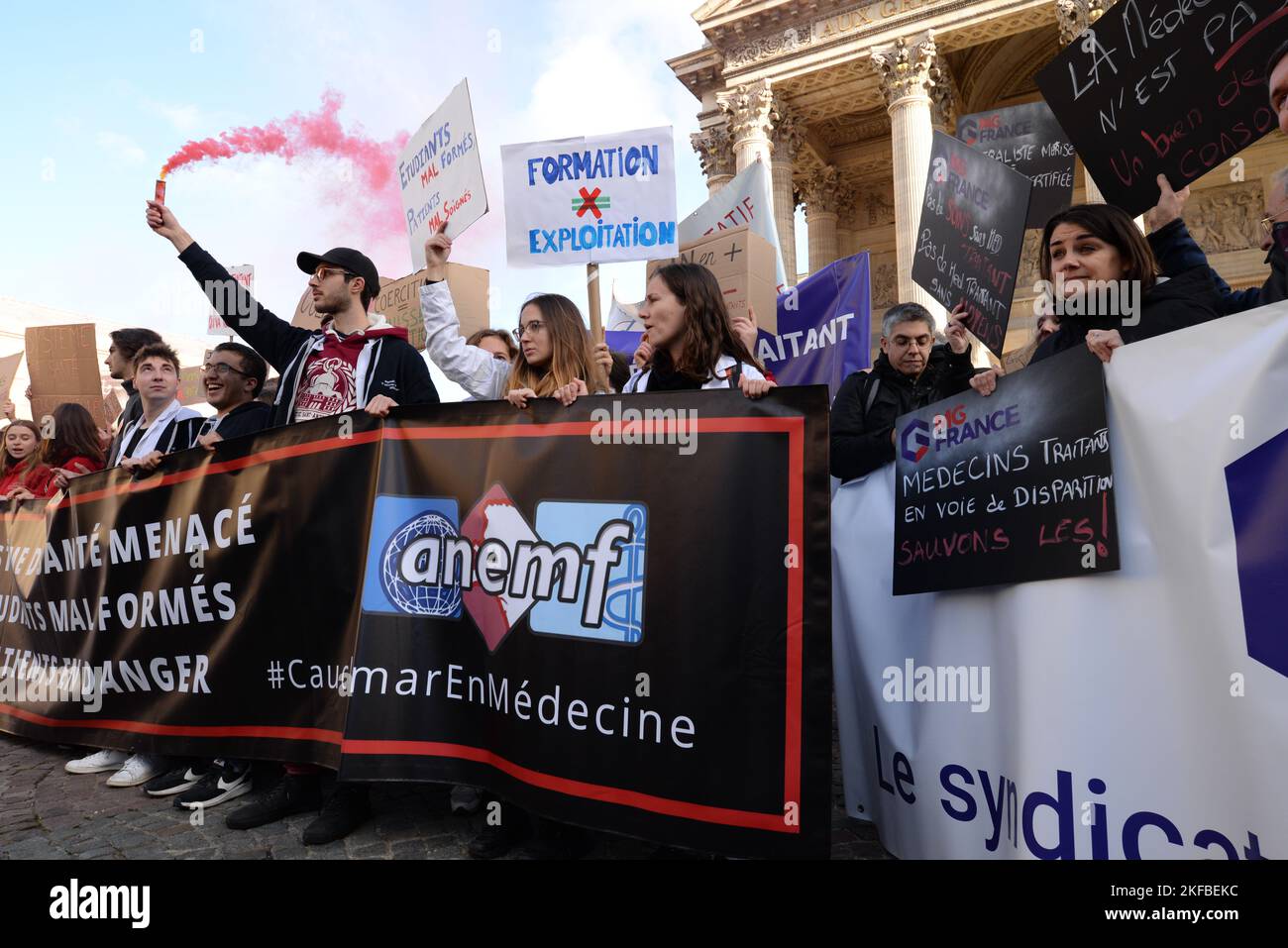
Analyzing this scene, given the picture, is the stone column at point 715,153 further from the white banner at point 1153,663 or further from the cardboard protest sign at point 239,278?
the white banner at point 1153,663

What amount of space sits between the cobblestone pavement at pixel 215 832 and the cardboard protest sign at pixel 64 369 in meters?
2.89

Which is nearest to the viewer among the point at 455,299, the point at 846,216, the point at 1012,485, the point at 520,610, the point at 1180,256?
the point at 1012,485

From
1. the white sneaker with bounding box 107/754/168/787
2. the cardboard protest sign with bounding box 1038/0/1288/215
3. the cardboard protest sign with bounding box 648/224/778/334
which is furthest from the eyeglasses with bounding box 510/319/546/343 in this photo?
the white sneaker with bounding box 107/754/168/787

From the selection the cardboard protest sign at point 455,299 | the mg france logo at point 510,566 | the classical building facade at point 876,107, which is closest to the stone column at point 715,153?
the classical building facade at point 876,107

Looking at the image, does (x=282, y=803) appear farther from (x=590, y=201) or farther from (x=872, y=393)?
(x=590, y=201)

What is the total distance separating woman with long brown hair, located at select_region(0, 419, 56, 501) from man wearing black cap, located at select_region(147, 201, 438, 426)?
1.91 metres

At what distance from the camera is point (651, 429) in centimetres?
260

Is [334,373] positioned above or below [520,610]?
above

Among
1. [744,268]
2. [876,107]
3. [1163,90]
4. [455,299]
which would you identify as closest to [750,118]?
[876,107]

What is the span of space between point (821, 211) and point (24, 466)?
23.7 meters

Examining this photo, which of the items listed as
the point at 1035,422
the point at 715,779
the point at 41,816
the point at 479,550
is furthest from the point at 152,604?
the point at 1035,422

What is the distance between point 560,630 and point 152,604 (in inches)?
94.1

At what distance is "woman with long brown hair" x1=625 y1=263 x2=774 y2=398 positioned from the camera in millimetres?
3068

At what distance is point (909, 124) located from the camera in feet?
61.3
